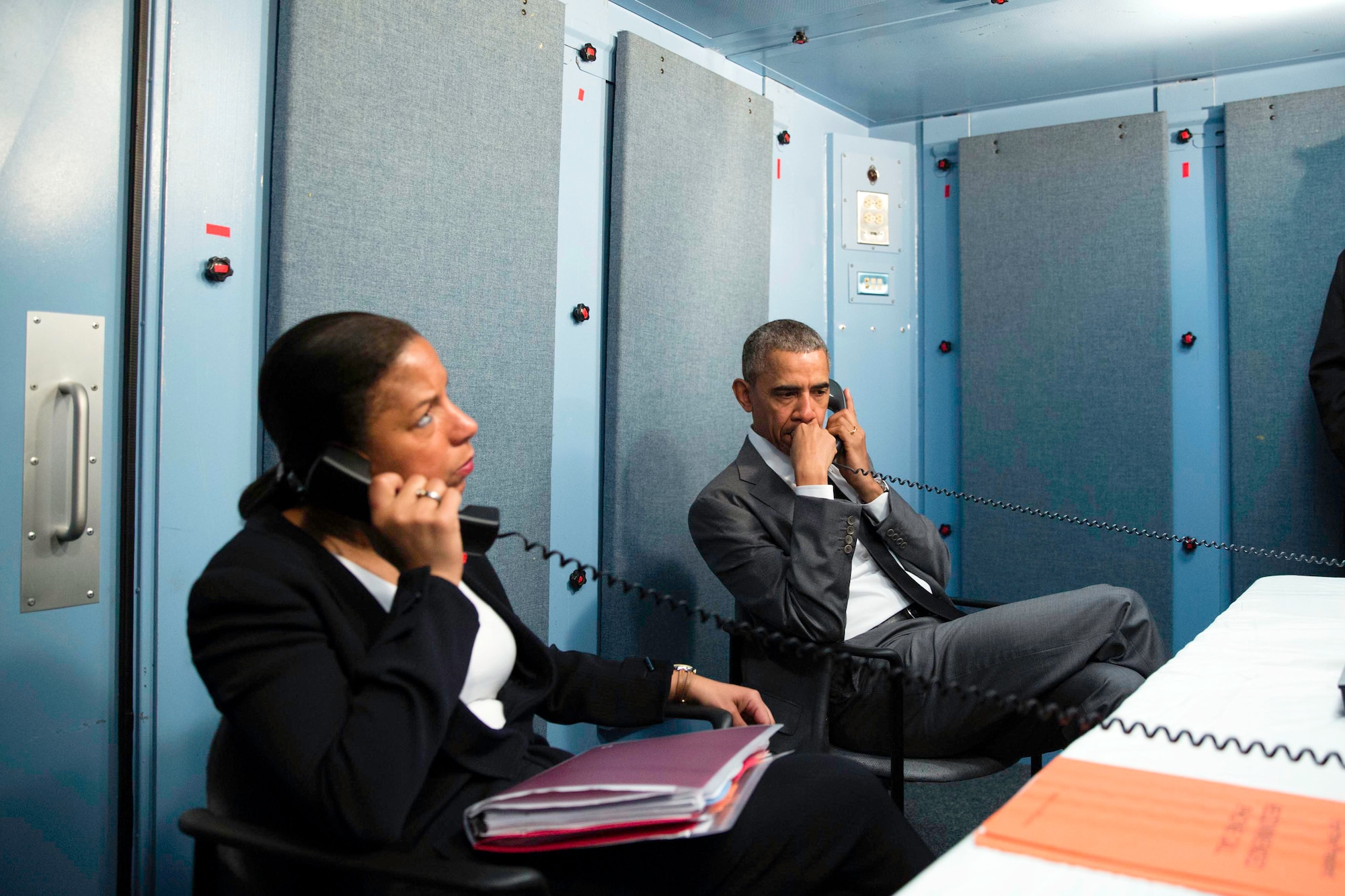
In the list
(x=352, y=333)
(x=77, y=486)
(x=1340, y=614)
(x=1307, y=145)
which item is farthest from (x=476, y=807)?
(x=1307, y=145)

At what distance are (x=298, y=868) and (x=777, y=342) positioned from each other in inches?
67.5

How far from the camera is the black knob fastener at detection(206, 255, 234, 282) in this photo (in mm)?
1784

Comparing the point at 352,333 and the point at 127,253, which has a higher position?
the point at 127,253

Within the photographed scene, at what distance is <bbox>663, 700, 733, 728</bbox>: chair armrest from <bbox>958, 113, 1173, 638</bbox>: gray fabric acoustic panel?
2.39 meters

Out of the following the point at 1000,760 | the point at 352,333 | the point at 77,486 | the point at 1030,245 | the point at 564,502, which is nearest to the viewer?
the point at 352,333

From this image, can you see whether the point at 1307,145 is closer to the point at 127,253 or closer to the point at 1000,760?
the point at 1000,760

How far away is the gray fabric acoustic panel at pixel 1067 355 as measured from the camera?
3.45 m

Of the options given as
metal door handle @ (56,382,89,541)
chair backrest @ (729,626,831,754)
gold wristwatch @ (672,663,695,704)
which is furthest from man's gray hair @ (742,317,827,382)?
metal door handle @ (56,382,89,541)

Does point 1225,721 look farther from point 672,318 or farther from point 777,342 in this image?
point 672,318

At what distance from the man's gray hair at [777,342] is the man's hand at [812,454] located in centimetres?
23

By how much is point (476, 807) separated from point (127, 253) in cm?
123

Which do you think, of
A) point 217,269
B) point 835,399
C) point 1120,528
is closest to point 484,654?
point 217,269

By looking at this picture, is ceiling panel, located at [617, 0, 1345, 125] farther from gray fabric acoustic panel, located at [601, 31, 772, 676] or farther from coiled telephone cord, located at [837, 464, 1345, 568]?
coiled telephone cord, located at [837, 464, 1345, 568]

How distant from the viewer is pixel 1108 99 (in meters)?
3.63
